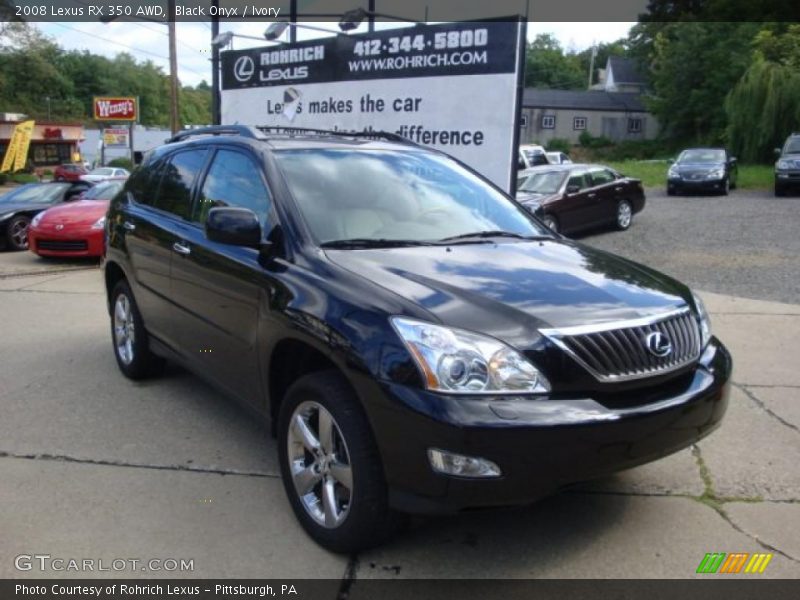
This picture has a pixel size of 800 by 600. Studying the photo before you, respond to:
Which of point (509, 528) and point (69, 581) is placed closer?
point (69, 581)

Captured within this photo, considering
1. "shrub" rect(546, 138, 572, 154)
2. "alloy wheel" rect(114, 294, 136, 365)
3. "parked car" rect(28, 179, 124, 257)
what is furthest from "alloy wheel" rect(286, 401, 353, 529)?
"shrub" rect(546, 138, 572, 154)

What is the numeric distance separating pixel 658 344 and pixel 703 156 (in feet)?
76.0

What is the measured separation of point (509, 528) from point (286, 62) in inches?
410

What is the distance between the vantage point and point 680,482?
3.88 m

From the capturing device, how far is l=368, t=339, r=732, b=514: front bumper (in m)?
2.62

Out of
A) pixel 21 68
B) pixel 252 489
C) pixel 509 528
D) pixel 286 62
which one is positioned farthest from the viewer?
pixel 21 68

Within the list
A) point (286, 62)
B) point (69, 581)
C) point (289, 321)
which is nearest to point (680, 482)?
point (289, 321)

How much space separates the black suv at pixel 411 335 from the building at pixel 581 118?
225ft

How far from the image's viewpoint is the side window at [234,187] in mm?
3902

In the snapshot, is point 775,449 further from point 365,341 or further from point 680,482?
point 365,341

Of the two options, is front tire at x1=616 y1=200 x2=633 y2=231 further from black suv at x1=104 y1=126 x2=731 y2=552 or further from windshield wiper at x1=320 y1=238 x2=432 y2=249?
windshield wiper at x1=320 y1=238 x2=432 y2=249

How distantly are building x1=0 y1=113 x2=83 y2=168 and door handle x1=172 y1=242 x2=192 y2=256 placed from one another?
55789 mm

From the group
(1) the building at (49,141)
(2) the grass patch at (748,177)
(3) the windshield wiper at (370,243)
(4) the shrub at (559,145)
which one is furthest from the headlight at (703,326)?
(4) the shrub at (559,145)

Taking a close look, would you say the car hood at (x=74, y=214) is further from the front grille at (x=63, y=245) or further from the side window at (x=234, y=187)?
the side window at (x=234, y=187)
